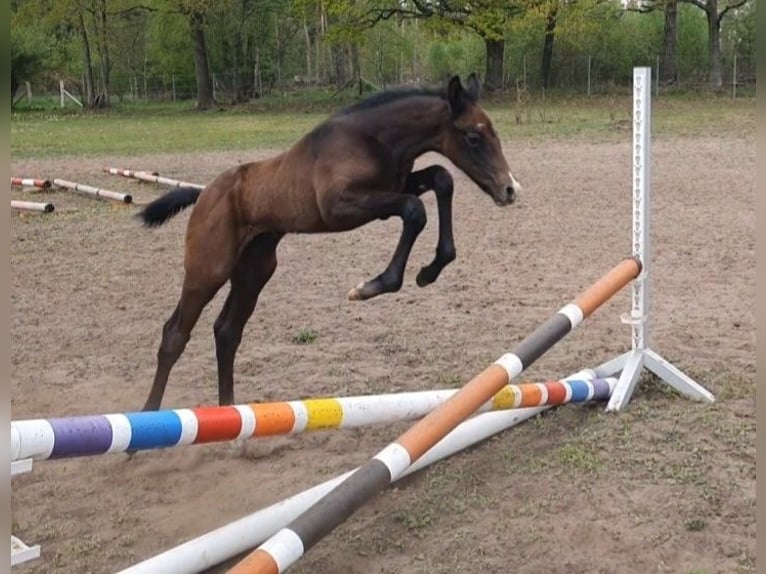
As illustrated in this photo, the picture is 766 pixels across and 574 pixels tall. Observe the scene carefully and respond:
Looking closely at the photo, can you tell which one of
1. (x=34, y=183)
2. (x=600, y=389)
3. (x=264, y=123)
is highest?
(x=264, y=123)

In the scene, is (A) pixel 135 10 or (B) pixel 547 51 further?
(A) pixel 135 10

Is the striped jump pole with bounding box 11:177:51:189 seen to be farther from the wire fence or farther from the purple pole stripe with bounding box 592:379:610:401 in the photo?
the wire fence

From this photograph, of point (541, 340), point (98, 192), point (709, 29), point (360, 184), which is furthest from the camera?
point (709, 29)

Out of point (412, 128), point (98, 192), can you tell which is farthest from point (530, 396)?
point (98, 192)

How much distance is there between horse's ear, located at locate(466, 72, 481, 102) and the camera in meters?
3.82

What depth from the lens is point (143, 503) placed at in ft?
13.1

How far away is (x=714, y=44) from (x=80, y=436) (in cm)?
3278

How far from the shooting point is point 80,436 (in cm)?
247

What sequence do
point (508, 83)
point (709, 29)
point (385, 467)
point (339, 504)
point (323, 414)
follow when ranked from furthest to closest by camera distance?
point (508, 83), point (709, 29), point (323, 414), point (385, 467), point (339, 504)

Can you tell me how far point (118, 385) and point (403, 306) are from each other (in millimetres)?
2302

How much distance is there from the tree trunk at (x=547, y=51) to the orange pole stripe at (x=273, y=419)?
97.7ft

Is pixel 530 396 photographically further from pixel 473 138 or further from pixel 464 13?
pixel 464 13

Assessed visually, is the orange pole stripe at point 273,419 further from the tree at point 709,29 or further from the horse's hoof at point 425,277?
the tree at point 709,29

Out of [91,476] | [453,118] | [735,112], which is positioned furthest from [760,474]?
[735,112]
